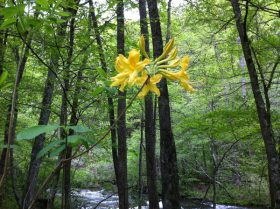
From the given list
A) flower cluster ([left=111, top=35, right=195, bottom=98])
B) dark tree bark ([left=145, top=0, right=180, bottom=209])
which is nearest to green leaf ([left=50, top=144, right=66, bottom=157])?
flower cluster ([left=111, top=35, right=195, bottom=98])

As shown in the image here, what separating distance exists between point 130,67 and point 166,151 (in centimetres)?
467

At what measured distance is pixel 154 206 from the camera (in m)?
8.27

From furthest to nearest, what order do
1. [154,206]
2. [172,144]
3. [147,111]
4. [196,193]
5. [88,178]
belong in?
[88,178] → [196,193] → [147,111] → [154,206] → [172,144]

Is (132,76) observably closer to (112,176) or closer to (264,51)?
(264,51)

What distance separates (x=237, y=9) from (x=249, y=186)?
1317 centimetres

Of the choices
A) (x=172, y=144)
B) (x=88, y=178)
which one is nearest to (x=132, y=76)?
(x=172, y=144)

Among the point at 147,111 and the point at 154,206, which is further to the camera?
the point at 147,111

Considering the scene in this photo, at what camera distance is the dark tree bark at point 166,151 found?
5422mm

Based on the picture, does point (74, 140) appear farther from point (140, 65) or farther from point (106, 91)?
point (106, 91)

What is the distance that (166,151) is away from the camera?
556 cm

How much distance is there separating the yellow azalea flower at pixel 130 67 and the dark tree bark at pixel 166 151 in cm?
445

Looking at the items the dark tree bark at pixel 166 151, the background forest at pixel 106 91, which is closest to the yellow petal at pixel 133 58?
the background forest at pixel 106 91

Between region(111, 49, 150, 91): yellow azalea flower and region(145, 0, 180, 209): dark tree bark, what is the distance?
14.6ft

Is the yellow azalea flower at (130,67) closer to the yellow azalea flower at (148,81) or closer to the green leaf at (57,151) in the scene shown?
the yellow azalea flower at (148,81)
